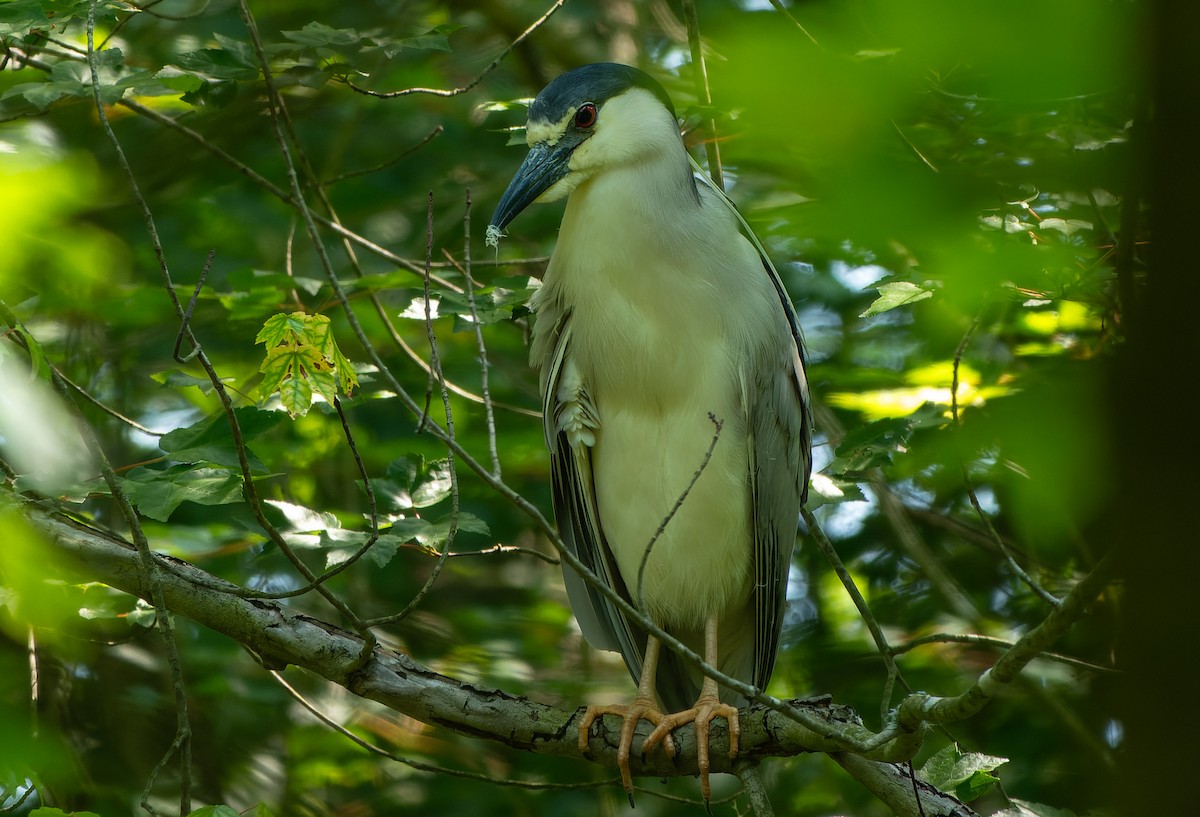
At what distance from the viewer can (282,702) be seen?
4090 mm

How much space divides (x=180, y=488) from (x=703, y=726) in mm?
1341

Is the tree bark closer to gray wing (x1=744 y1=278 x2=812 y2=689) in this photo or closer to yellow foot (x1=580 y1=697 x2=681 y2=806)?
yellow foot (x1=580 y1=697 x2=681 y2=806)

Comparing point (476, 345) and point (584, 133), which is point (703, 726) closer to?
point (584, 133)

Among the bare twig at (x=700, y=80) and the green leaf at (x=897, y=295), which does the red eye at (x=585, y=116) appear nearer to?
the bare twig at (x=700, y=80)

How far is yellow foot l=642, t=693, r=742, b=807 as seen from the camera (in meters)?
2.50

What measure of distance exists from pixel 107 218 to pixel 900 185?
158 inches

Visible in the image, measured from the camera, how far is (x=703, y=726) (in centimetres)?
261

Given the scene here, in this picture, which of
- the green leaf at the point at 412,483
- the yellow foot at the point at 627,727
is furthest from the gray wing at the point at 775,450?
the green leaf at the point at 412,483

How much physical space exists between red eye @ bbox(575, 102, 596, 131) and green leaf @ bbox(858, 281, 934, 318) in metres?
0.93

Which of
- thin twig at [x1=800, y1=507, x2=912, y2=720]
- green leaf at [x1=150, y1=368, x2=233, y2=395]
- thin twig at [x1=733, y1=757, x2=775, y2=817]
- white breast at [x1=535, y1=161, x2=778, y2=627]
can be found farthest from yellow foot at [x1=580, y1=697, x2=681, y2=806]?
green leaf at [x1=150, y1=368, x2=233, y2=395]

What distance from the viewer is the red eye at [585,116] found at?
2838 millimetres

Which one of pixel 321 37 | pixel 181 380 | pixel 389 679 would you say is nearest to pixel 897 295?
pixel 389 679

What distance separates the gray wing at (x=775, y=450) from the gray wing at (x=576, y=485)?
42cm

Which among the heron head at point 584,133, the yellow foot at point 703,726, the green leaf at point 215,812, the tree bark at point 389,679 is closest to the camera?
the green leaf at point 215,812
